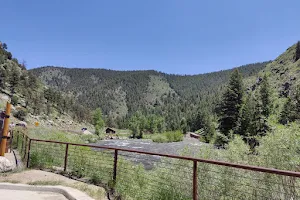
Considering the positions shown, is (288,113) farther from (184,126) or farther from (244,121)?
(184,126)

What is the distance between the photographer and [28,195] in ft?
18.5

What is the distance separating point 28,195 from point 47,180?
1.16 metres

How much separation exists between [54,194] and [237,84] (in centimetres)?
Result: 3945

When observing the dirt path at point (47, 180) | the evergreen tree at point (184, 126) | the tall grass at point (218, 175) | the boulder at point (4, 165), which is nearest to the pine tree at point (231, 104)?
the tall grass at point (218, 175)

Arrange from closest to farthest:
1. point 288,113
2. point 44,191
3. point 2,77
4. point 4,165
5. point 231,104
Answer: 1. point 44,191
2. point 4,165
3. point 231,104
4. point 288,113
5. point 2,77

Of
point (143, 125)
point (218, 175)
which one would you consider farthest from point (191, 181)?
point (143, 125)

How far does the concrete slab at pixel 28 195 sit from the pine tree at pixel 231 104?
3535cm

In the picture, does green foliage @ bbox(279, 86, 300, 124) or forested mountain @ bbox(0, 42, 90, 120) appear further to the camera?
forested mountain @ bbox(0, 42, 90, 120)

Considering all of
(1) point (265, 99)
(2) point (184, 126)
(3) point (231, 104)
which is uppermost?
(1) point (265, 99)

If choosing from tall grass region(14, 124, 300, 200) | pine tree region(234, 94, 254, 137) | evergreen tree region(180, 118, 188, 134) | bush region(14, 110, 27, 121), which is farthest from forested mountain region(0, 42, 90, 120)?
evergreen tree region(180, 118, 188, 134)

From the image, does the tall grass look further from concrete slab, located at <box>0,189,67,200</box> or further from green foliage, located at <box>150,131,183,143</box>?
green foliage, located at <box>150,131,183,143</box>

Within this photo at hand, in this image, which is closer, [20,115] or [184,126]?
[20,115]

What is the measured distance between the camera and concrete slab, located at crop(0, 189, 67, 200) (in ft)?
17.6

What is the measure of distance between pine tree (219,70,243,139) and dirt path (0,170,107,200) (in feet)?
111
